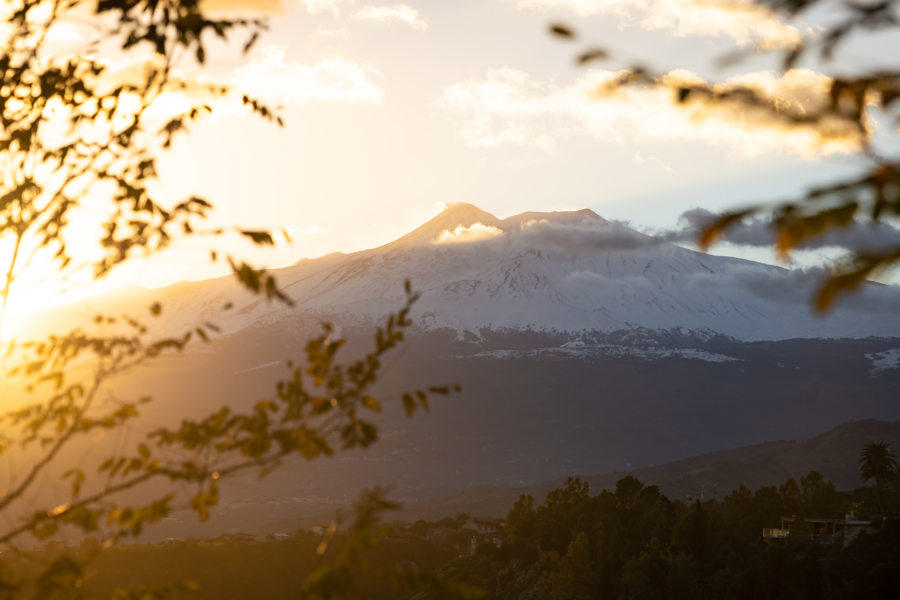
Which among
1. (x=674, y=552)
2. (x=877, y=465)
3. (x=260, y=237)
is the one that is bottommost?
(x=877, y=465)

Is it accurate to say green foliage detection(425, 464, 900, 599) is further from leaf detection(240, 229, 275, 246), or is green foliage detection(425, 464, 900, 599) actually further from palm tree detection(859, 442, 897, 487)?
leaf detection(240, 229, 275, 246)

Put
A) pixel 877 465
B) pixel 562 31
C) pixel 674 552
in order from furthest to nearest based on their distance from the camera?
pixel 877 465
pixel 674 552
pixel 562 31

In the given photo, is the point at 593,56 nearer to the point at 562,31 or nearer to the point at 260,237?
Answer: the point at 562,31

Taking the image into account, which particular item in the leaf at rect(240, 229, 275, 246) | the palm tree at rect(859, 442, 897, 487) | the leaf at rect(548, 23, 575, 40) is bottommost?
the palm tree at rect(859, 442, 897, 487)

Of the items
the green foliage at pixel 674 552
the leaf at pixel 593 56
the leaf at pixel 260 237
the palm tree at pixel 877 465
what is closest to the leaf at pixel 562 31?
the leaf at pixel 593 56

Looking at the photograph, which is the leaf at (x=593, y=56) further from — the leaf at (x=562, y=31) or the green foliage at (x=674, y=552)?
the green foliage at (x=674, y=552)

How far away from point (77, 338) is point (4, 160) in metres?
1.85

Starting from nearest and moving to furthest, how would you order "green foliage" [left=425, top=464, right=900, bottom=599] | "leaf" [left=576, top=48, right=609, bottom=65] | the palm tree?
"leaf" [left=576, top=48, right=609, bottom=65]
"green foliage" [left=425, top=464, right=900, bottom=599]
the palm tree

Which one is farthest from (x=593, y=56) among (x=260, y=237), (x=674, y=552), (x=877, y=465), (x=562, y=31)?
(x=877, y=465)

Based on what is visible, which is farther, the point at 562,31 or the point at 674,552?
the point at 674,552

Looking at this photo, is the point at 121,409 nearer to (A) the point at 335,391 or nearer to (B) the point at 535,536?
(A) the point at 335,391

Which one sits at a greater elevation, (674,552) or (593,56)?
(593,56)

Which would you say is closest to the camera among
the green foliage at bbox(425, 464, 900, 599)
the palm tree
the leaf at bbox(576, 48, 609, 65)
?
the leaf at bbox(576, 48, 609, 65)

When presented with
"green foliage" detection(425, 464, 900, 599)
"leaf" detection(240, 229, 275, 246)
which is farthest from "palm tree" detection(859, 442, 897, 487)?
"leaf" detection(240, 229, 275, 246)
